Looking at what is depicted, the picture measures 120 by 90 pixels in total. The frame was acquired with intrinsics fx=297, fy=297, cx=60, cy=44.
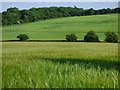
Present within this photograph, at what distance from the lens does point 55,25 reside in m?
69.6

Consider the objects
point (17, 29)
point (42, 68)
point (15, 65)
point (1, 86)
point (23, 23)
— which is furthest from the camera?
point (23, 23)

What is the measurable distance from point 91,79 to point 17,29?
5637 cm

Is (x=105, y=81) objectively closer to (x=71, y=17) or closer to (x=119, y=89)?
(x=119, y=89)

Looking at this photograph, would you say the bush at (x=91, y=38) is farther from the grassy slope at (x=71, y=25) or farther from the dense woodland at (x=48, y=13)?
the dense woodland at (x=48, y=13)

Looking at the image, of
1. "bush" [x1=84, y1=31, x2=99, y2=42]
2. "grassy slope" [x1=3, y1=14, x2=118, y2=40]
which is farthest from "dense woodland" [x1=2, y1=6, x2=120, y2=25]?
"bush" [x1=84, y1=31, x2=99, y2=42]

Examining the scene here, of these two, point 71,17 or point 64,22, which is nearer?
point 64,22

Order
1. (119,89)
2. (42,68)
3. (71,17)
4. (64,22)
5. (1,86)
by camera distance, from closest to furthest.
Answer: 1. (119,89)
2. (1,86)
3. (42,68)
4. (64,22)
5. (71,17)

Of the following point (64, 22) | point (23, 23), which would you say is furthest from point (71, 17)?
point (23, 23)

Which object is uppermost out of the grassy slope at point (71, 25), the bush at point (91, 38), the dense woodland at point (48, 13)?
the dense woodland at point (48, 13)

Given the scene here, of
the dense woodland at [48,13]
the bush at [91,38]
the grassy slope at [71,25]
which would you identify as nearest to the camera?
the bush at [91,38]

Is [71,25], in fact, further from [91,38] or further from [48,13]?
[91,38]

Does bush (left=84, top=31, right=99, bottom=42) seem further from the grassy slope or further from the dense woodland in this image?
the dense woodland

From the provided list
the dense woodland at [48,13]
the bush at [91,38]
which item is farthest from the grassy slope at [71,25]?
the bush at [91,38]

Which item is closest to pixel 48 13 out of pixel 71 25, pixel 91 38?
pixel 71 25
